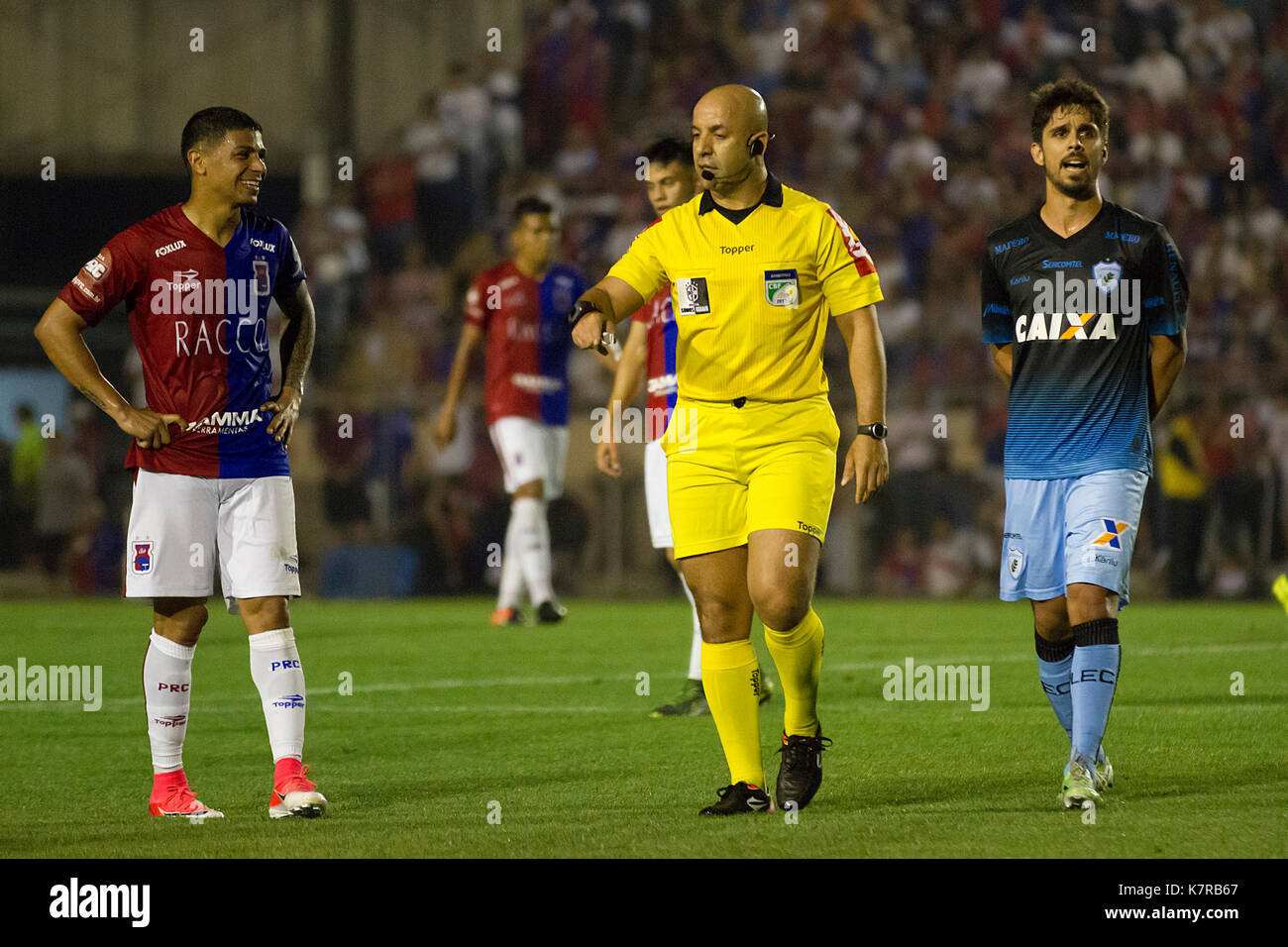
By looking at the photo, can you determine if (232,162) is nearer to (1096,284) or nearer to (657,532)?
(1096,284)

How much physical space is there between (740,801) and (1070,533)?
4.66 ft

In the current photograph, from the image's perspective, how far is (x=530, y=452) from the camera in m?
13.2

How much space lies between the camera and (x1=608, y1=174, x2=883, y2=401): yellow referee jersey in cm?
584

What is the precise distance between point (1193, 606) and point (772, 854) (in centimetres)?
1043

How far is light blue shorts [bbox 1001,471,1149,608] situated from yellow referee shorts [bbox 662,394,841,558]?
780 mm

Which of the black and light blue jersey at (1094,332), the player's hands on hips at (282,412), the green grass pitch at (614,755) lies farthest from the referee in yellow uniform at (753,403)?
the player's hands on hips at (282,412)

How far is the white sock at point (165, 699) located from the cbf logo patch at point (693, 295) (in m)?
2.02

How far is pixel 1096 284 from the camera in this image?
6.09 m

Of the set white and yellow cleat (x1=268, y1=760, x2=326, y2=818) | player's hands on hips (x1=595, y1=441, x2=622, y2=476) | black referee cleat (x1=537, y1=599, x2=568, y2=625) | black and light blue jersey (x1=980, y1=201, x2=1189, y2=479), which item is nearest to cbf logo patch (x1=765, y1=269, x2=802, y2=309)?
black and light blue jersey (x1=980, y1=201, x2=1189, y2=479)

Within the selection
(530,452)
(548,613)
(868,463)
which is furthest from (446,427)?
(868,463)

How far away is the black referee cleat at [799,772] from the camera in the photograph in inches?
232

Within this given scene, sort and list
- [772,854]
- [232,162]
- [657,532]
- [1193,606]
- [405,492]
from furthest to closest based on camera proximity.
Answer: [405,492], [1193,606], [657,532], [232,162], [772,854]

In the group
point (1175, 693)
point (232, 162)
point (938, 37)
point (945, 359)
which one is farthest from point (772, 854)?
point (938, 37)

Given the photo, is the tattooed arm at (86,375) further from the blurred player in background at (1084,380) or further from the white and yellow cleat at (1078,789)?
the white and yellow cleat at (1078,789)
